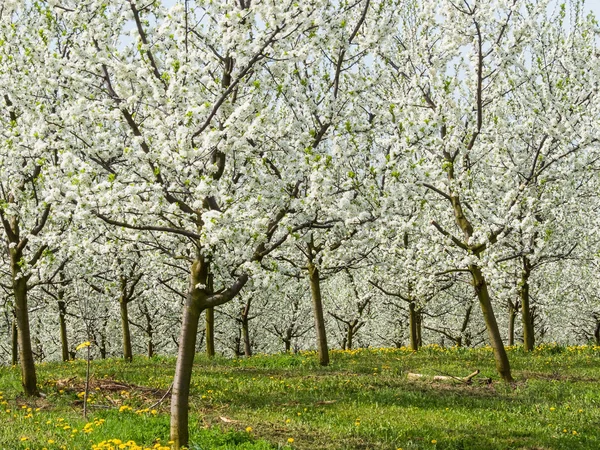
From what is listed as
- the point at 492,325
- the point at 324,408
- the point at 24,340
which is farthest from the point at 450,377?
the point at 24,340

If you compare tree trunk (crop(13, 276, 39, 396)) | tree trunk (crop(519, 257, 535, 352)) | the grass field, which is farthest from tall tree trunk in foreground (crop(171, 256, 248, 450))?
tree trunk (crop(519, 257, 535, 352))

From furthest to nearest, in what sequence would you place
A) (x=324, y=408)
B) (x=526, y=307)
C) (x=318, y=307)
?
(x=526, y=307), (x=318, y=307), (x=324, y=408)

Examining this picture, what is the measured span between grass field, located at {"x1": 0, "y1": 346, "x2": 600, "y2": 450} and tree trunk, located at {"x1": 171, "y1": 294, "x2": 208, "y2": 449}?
277 millimetres

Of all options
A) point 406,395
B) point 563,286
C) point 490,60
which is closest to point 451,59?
point 490,60

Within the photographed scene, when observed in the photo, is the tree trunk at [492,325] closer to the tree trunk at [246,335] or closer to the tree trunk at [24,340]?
the tree trunk at [24,340]

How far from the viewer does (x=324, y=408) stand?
36.6ft

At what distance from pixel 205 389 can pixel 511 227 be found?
7776 millimetres

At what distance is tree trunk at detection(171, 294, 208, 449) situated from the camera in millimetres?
8086

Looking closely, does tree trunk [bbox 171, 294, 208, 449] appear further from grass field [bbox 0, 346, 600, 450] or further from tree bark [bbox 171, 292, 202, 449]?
grass field [bbox 0, 346, 600, 450]

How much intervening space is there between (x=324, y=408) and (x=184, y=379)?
385 cm

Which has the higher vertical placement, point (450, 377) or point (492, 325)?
point (492, 325)

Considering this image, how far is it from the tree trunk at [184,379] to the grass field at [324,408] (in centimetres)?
28

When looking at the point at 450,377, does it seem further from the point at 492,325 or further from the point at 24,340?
the point at 24,340

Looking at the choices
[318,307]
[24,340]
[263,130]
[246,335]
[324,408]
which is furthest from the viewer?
[246,335]
